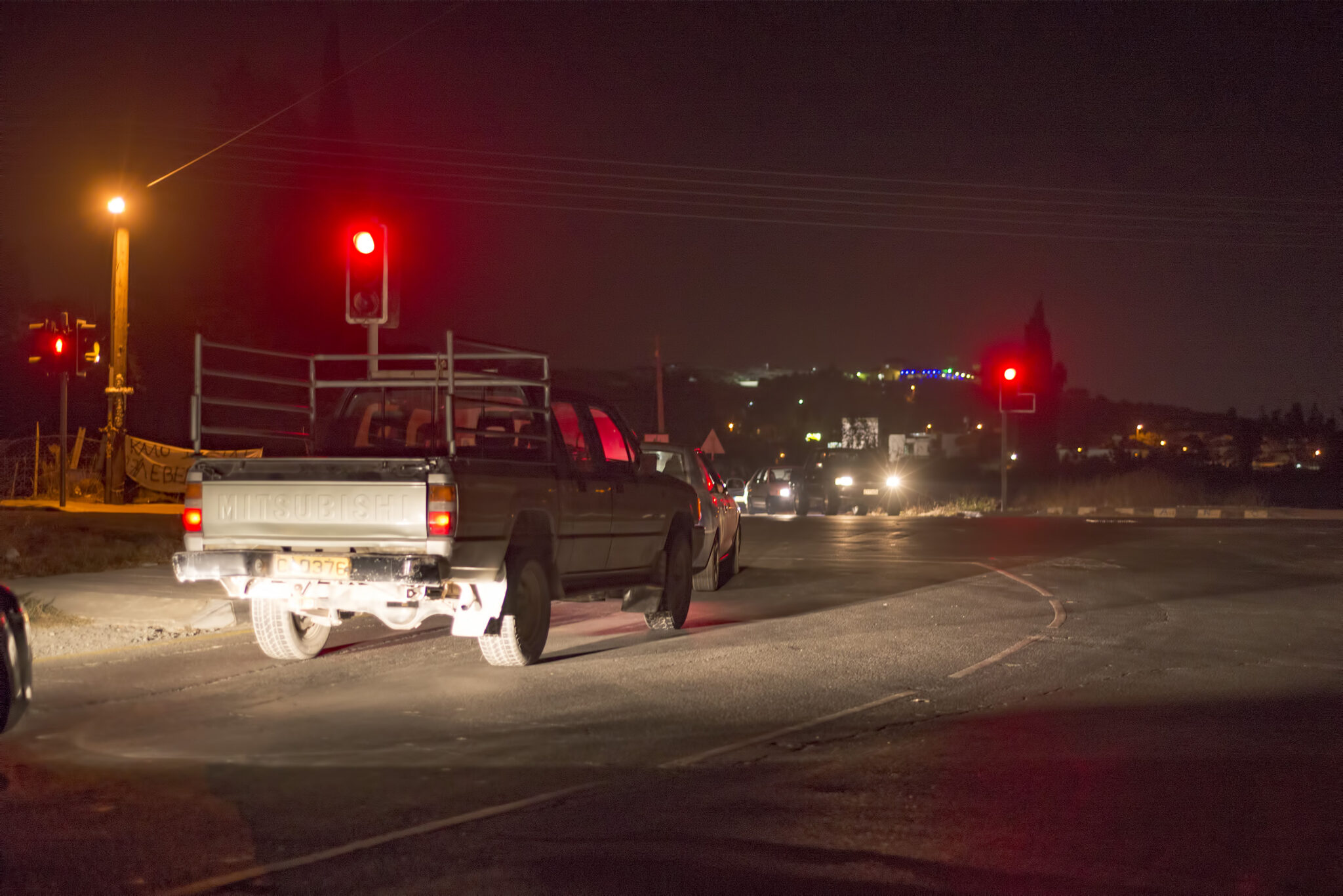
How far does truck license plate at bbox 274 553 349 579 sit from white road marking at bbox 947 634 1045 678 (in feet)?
14.1

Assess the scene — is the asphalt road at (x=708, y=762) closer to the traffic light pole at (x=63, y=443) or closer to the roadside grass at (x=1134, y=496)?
the traffic light pole at (x=63, y=443)

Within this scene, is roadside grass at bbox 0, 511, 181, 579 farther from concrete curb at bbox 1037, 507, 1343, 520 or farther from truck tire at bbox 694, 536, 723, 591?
concrete curb at bbox 1037, 507, 1343, 520

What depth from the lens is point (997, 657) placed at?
34.1 feet

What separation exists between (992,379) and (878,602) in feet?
72.6

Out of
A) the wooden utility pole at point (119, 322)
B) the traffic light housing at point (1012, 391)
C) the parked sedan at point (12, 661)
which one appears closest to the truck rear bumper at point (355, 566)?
the parked sedan at point (12, 661)

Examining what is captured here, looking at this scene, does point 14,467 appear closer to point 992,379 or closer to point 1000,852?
point 992,379

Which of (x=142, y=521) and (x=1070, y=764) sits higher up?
(x=142, y=521)

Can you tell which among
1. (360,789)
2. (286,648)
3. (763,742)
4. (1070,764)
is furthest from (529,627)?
(1070,764)

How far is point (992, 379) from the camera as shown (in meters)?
35.2

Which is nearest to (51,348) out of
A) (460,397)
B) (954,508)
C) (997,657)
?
(460,397)

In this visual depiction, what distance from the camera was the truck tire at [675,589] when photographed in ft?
39.2

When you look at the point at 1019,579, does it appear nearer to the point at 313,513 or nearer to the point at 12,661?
the point at 313,513

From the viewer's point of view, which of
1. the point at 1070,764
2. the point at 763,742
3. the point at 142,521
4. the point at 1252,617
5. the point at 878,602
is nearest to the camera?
the point at 1070,764

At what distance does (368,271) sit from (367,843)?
1006 centimetres
